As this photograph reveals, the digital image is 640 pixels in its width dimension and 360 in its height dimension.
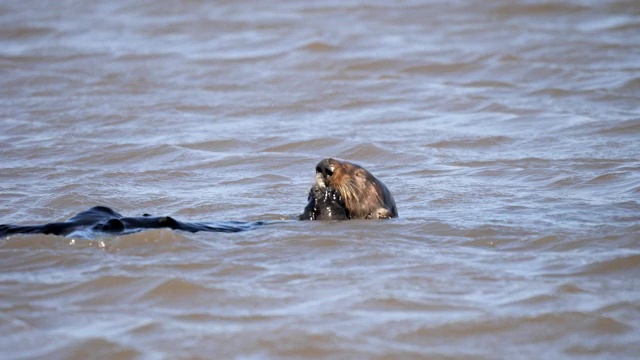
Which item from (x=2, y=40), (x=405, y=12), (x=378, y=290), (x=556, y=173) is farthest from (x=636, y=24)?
(x=378, y=290)

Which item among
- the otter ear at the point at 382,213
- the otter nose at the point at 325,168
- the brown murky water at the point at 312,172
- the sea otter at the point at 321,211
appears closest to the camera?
the brown murky water at the point at 312,172

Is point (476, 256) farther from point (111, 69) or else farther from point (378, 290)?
point (111, 69)

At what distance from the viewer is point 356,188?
6.50 metres

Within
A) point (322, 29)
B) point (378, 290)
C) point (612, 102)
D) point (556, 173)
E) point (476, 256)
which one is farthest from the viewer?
point (322, 29)

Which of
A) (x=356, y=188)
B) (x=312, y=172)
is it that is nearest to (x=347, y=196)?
(x=356, y=188)

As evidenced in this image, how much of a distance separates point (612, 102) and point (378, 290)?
20.2 feet

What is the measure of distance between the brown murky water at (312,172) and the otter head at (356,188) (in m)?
0.13

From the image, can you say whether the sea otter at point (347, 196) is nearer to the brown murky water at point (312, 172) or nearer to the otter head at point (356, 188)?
the otter head at point (356, 188)

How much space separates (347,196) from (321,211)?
202mm

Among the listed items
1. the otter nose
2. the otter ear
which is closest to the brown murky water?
the otter ear

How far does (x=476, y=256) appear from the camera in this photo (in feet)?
19.6

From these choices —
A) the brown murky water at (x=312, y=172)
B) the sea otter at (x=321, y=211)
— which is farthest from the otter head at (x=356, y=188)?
the brown murky water at (x=312, y=172)

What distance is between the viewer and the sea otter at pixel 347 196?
6441mm

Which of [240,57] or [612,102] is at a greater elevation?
[240,57]
